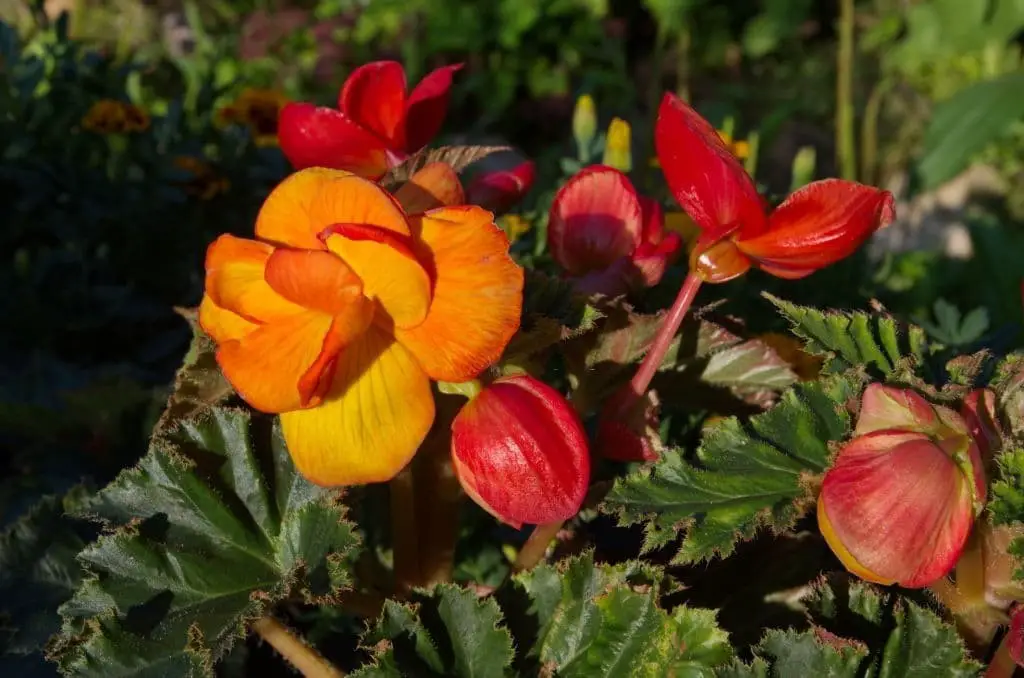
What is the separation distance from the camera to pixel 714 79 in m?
4.16

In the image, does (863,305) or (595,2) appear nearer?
(863,305)

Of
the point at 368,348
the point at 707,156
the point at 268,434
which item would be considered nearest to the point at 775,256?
the point at 707,156

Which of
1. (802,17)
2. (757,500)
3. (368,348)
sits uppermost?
(368,348)

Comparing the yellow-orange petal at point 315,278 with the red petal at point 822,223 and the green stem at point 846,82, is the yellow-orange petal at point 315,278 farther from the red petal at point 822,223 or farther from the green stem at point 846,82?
the green stem at point 846,82

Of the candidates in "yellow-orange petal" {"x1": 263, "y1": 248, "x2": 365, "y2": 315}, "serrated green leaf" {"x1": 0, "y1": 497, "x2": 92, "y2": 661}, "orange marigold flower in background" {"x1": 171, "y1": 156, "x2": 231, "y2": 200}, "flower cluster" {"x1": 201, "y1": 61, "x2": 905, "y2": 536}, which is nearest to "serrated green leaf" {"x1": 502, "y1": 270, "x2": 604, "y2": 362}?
"flower cluster" {"x1": 201, "y1": 61, "x2": 905, "y2": 536}

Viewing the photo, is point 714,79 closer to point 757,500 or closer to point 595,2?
point 595,2

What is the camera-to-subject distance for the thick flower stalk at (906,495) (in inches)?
22.8

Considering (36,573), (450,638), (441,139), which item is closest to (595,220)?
(450,638)

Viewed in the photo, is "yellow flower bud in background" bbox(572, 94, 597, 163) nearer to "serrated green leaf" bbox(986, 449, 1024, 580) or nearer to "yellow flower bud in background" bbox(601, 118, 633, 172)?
"yellow flower bud in background" bbox(601, 118, 633, 172)

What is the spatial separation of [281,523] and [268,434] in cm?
8

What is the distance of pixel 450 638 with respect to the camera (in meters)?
0.71

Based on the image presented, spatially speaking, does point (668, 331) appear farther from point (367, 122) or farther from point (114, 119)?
point (114, 119)

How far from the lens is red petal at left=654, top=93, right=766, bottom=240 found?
2.16ft


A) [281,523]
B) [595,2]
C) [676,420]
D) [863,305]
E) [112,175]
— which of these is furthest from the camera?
[595,2]
